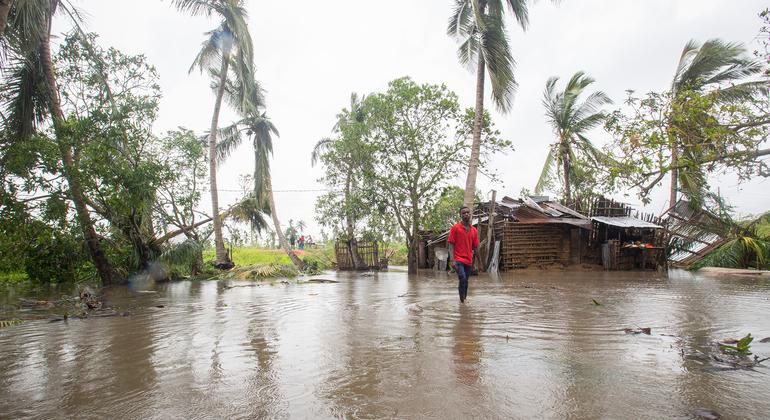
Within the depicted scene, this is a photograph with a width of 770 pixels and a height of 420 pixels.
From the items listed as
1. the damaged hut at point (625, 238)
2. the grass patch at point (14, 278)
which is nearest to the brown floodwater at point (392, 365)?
the damaged hut at point (625, 238)

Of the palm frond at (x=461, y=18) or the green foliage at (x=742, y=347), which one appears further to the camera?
the palm frond at (x=461, y=18)

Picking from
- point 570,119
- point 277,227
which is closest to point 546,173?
point 570,119

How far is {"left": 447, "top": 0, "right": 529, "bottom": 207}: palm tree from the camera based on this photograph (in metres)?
15.2

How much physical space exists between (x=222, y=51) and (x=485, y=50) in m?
11.5

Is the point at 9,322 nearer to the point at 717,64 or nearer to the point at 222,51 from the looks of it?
the point at 222,51

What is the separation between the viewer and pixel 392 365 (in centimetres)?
384

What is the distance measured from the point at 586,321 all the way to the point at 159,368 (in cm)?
494

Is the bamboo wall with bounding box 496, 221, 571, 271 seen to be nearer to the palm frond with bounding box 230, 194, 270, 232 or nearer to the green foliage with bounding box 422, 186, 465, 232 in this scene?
the green foliage with bounding box 422, 186, 465, 232

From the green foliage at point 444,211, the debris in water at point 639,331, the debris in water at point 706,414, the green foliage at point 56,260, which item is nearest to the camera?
the debris in water at point 706,414

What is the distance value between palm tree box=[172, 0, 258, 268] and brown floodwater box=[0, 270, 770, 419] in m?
12.9

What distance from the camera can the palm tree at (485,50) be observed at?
15211 mm

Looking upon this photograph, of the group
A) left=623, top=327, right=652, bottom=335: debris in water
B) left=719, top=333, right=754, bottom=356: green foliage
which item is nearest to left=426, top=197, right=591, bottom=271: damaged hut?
left=623, top=327, right=652, bottom=335: debris in water

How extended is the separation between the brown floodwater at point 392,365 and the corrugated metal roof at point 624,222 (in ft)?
33.8

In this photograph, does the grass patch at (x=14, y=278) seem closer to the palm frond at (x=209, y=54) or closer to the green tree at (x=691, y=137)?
the palm frond at (x=209, y=54)
